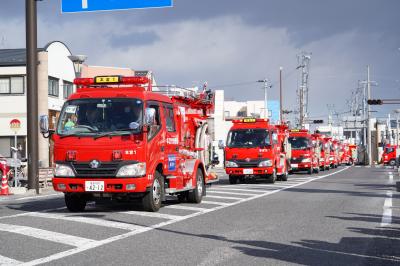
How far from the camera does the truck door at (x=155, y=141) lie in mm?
12109

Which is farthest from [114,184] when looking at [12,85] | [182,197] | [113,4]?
[12,85]

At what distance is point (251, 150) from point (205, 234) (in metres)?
15.1

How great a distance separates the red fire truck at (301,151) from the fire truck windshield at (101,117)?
24.4 meters

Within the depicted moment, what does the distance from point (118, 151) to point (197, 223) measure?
216 cm

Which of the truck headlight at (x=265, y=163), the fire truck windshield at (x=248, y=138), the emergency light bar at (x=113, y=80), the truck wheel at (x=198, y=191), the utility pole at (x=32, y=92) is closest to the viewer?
the emergency light bar at (x=113, y=80)

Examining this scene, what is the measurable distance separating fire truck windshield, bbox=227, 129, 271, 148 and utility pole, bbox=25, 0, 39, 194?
27.2 feet

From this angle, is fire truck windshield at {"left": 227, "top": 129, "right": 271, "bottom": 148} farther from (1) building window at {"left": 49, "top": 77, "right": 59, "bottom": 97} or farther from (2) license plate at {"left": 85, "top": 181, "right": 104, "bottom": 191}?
(1) building window at {"left": 49, "top": 77, "right": 59, "bottom": 97}

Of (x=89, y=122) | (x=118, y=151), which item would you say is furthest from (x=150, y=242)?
(x=89, y=122)

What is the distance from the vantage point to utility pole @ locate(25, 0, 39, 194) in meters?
19.9

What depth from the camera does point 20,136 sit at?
117 feet

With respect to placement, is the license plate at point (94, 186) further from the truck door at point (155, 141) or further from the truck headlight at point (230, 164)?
the truck headlight at point (230, 164)

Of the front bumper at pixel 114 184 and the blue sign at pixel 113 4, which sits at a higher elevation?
the blue sign at pixel 113 4

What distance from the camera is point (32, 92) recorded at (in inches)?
788

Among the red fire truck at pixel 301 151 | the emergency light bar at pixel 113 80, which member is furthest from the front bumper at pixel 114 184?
the red fire truck at pixel 301 151
